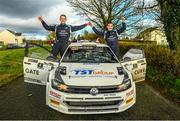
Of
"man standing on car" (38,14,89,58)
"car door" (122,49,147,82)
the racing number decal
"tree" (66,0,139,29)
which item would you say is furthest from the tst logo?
"tree" (66,0,139,29)

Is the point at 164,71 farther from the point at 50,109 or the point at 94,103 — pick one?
the point at 94,103

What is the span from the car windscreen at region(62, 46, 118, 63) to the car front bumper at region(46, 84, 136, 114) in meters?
1.67

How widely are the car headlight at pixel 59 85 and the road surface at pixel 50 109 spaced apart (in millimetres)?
633

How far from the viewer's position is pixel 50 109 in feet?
19.6

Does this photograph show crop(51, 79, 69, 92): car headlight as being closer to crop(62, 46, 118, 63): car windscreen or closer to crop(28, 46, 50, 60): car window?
crop(62, 46, 118, 63): car windscreen

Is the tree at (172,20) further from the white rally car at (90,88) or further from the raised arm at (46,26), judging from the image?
the white rally car at (90,88)

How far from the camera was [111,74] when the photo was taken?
18.4 ft

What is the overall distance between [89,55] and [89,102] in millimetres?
2263

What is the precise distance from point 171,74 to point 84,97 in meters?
5.03

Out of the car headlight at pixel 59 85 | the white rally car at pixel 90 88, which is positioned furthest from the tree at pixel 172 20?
the car headlight at pixel 59 85

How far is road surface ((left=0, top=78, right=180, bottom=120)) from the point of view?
5.46 meters

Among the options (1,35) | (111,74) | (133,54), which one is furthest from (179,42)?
(1,35)

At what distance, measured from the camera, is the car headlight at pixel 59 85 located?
16.9 feet

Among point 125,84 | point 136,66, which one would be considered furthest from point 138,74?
point 125,84
